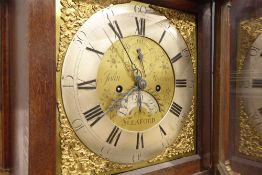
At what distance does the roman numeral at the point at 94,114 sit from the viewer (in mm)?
851

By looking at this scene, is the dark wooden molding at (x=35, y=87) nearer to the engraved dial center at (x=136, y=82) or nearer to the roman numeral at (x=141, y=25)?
the engraved dial center at (x=136, y=82)

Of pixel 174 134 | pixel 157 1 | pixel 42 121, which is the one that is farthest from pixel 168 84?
pixel 42 121

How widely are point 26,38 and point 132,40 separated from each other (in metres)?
0.36

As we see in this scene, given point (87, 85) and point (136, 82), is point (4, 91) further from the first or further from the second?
point (136, 82)

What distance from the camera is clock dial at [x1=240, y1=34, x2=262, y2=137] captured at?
1.05 m

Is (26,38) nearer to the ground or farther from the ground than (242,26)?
nearer to the ground

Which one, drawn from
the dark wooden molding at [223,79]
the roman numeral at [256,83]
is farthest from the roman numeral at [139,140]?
the roman numeral at [256,83]

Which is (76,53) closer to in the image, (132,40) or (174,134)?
(132,40)

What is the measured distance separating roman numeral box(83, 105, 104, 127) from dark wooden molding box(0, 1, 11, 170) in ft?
0.76

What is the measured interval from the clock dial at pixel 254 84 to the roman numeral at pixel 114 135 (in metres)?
0.52

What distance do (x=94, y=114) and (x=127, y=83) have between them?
16 centimetres

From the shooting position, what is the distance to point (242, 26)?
109 cm

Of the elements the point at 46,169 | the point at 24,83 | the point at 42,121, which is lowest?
the point at 46,169

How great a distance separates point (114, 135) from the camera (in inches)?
36.0
